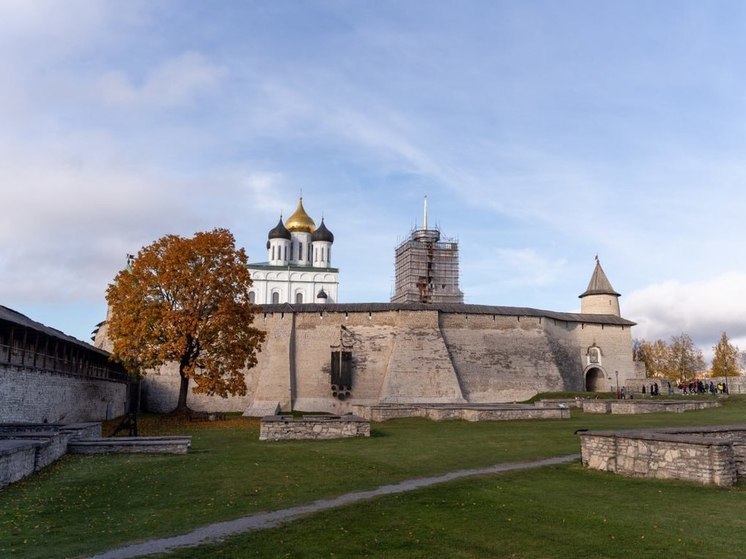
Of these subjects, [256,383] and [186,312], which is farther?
[256,383]

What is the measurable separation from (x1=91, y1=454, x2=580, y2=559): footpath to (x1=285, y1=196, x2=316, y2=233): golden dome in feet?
200

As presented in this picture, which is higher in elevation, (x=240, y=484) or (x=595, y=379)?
(x=595, y=379)

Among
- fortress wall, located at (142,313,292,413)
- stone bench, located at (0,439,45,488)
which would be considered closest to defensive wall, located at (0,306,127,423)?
fortress wall, located at (142,313,292,413)

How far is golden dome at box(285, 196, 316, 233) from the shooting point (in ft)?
231

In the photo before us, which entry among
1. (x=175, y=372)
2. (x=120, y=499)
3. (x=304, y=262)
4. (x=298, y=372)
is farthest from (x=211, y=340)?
(x=304, y=262)

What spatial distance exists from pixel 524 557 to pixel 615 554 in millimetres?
936

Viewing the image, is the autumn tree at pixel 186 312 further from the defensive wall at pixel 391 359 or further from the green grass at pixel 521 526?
the green grass at pixel 521 526

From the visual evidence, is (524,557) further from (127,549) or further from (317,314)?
(317,314)

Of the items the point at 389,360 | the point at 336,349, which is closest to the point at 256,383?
the point at 336,349

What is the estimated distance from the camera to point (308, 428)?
54.5 ft

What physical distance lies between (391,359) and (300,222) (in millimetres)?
37902

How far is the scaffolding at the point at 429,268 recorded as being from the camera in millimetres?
62812

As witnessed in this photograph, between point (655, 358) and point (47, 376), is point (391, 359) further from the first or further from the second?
point (655, 358)

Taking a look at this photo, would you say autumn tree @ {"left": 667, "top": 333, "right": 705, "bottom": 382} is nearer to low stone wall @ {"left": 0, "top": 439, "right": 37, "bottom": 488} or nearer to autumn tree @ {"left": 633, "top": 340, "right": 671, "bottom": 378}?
autumn tree @ {"left": 633, "top": 340, "right": 671, "bottom": 378}
